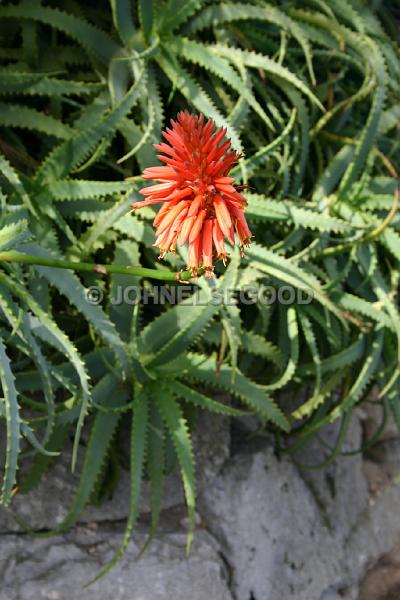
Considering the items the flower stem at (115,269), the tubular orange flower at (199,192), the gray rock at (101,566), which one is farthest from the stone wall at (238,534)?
the tubular orange flower at (199,192)

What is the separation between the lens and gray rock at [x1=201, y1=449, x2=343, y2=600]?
1504 mm

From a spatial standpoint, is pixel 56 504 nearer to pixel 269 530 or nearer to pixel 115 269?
pixel 269 530

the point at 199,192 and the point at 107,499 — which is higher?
the point at 199,192

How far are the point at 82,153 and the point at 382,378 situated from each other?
69cm

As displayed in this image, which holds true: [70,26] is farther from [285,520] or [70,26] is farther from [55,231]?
[285,520]

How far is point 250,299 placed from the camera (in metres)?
1.47

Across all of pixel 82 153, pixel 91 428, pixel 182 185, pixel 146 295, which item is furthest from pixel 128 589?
pixel 182 185

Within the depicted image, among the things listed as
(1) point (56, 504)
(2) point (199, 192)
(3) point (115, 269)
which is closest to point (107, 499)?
(1) point (56, 504)

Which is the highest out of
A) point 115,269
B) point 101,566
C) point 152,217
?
point 152,217

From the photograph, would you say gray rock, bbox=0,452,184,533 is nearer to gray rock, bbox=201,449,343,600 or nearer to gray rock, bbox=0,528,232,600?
gray rock, bbox=0,528,232,600

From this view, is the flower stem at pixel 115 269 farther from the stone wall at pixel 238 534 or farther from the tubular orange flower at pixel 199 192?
the stone wall at pixel 238 534

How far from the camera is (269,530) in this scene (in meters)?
1.55

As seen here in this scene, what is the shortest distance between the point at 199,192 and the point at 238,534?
0.97 metres

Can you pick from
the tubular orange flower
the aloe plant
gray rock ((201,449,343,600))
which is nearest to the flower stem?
the tubular orange flower
